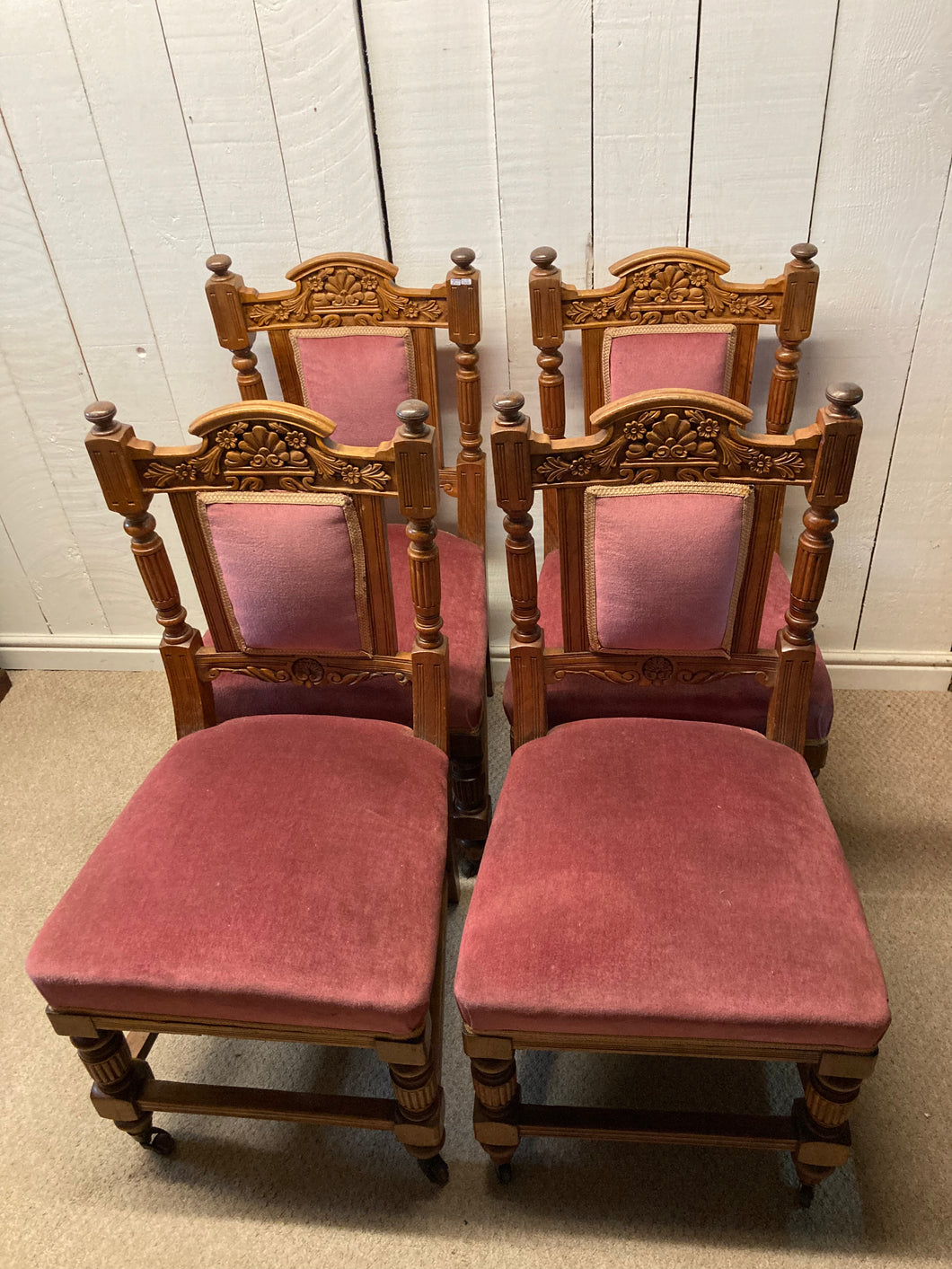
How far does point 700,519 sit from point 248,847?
27.9 inches

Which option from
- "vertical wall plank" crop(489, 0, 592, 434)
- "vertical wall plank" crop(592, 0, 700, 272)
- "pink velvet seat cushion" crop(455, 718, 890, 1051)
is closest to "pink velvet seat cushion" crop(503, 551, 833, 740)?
"pink velvet seat cushion" crop(455, 718, 890, 1051)

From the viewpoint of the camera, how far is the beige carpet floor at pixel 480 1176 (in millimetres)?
1262

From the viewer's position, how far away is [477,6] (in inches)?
56.9

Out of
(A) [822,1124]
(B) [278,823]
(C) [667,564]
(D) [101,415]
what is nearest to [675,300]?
(C) [667,564]

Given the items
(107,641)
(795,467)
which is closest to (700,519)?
(795,467)

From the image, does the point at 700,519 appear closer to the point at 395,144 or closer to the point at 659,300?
the point at 659,300

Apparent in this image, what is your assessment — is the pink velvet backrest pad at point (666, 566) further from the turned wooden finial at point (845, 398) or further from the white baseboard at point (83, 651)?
the white baseboard at point (83, 651)

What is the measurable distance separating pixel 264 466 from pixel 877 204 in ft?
3.68

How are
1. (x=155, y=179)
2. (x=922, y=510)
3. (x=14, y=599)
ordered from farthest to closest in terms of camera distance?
1. (x=14, y=599)
2. (x=922, y=510)
3. (x=155, y=179)

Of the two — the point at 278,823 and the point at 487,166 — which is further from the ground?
the point at 487,166

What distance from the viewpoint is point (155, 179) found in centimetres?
165

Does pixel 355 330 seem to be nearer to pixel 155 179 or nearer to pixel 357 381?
pixel 357 381

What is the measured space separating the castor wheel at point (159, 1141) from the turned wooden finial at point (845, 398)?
1.36m

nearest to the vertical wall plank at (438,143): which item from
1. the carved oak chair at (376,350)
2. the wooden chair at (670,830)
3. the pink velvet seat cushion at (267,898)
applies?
the carved oak chair at (376,350)
